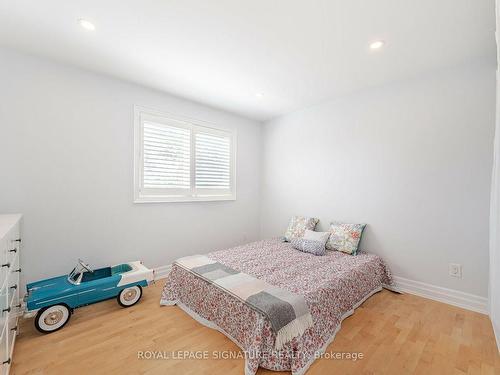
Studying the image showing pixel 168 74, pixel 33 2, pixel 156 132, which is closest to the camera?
pixel 33 2

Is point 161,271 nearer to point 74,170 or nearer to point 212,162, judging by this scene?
point 74,170

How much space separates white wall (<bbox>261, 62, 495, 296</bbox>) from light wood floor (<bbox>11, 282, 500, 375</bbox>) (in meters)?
0.61

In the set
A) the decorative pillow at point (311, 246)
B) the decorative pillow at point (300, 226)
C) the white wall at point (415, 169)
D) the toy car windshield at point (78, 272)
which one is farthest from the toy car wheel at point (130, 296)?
the white wall at point (415, 169)

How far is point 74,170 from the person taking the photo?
99.6 inches

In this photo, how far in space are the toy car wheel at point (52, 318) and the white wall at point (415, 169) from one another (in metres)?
3.14

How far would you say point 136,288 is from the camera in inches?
96.3

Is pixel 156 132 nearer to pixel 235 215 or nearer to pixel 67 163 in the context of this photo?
pixel 67 163

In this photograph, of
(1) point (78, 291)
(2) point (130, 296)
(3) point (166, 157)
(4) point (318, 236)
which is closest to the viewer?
(1) point (78, 291)

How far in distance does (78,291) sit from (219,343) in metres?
1.35

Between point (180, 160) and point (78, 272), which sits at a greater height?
point (180, 160)

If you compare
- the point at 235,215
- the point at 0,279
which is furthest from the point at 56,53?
the point at 235,215

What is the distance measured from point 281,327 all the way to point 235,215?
8.55 feet

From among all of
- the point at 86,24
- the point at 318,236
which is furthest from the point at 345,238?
the point at 86,24

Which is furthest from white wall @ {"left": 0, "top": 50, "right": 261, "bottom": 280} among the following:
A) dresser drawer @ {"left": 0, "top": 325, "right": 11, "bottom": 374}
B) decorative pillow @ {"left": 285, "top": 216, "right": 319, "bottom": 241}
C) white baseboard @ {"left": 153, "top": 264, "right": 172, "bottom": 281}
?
decorative pillow @ {"left": 285, "top": 216, "right": 319, "bottom": 241}
